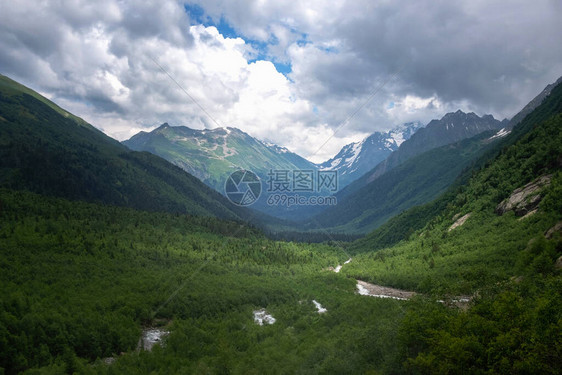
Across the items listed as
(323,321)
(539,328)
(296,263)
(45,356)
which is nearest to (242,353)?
(323,321)

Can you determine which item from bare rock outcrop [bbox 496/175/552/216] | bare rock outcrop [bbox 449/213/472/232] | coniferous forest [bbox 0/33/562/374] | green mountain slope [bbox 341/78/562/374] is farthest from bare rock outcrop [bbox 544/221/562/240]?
bare rock outcrop [bbox 449/213/472/232]

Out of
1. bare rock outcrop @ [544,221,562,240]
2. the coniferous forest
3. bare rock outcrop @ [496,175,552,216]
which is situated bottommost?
the coniferous forest

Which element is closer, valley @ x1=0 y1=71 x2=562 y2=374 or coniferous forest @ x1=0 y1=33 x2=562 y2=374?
coniferous forest @ x1=0 y1=33 x2=562 y2=374

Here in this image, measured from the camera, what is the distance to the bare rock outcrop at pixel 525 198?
3113 inches

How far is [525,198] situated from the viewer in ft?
274

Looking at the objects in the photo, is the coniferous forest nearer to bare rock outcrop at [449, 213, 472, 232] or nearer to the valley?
the valley

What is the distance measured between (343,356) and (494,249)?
51.2m

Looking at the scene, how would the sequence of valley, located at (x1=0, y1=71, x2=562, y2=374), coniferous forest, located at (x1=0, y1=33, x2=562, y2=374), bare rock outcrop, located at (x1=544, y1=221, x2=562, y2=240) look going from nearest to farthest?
coniferous forest, located at (x1=0, y1=33, x2=562, y2=374), valley, located at (x1=0, y1=71, x2=562, y2=374), bare rock outcrop, located at (x1=544, y1=221, x2=562, y2=240)

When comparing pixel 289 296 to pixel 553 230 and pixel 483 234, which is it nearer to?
pixel 483 234

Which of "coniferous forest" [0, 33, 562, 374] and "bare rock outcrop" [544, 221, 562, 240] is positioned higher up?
"bare rock outcrop" [544, 221, 562, 240]

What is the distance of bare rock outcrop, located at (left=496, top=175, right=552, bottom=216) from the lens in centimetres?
7906

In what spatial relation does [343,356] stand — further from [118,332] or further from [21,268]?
[21,268]

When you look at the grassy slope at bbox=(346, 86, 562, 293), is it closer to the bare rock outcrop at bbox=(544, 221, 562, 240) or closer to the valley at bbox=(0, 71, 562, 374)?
the valley at bbox=(0, 71, 562, 374)

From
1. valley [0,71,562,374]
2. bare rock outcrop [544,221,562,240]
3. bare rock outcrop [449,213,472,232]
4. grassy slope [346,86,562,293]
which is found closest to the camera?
valley [0,71,562,374]
